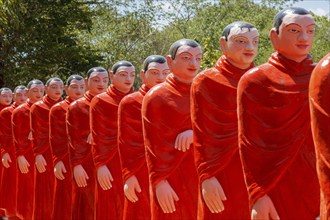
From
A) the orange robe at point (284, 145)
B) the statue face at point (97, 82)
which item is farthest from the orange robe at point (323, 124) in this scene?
the statue face at point (97, 82)

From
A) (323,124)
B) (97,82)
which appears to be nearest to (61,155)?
(97,82)

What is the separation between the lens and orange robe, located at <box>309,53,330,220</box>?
321 centimetres

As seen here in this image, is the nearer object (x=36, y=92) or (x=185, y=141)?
(x=185, y=141)

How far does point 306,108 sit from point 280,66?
0.32m

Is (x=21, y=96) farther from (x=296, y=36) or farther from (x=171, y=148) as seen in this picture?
(x=296, y=36)

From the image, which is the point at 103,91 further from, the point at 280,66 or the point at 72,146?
the point at 280,66

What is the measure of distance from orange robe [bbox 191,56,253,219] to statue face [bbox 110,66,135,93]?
208cm

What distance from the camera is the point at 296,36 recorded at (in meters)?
3.92

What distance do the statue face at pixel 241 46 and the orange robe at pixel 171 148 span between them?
2.68 ft

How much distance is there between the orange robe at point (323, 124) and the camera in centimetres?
321

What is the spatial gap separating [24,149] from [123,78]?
10.7ft

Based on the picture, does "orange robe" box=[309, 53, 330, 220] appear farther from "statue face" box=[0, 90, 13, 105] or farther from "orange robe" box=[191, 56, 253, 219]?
"statue face" box=[0, 90, 13, 105]

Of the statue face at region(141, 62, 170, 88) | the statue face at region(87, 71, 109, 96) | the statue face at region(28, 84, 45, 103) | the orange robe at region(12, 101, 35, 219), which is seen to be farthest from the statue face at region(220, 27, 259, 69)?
the orange robe at region(12, 101, 35, 219)

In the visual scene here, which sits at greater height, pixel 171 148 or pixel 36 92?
pixel 36 92
